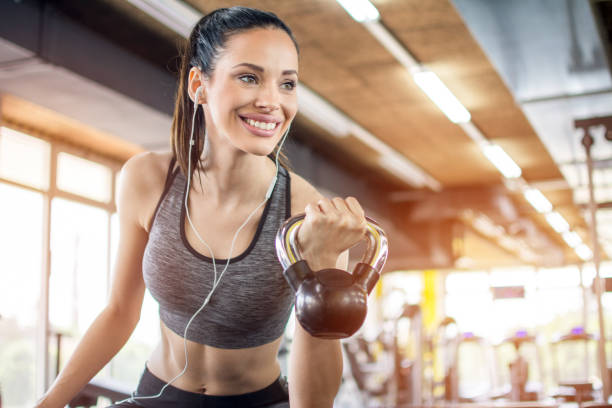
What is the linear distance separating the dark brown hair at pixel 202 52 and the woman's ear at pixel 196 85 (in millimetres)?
12

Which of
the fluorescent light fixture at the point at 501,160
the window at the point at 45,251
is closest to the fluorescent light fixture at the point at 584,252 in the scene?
the fluorescent light fixture at the point at 501,160

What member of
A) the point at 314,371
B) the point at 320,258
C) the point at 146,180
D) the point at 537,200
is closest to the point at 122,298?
the point at 146,180

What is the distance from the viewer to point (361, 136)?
8188mm

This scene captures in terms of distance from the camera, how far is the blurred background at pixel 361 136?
474 cm

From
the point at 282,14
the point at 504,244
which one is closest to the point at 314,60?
the point at 282,14

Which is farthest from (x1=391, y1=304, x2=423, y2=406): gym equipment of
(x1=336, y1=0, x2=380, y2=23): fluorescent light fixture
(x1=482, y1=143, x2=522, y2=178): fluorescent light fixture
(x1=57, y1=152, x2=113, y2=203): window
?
(x1=57, y1=152, x2=113, y2=203): window

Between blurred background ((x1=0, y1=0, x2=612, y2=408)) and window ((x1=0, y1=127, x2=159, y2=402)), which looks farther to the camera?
window ((x1=0, y1=127, x2=159, y2=402))

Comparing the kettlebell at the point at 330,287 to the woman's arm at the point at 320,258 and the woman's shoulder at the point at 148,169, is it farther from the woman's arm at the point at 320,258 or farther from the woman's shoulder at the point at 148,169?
the woman's shoulder at the point at 148,169

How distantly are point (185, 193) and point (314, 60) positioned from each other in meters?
4.74

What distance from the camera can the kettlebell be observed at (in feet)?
2.20

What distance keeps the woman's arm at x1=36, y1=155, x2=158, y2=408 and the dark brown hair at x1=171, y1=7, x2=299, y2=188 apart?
0.09 m

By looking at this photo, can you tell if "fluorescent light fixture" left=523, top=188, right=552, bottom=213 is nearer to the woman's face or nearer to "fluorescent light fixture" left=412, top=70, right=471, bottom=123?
"fluorescent light fixture" left=412, top=70, right=471, bottom=123

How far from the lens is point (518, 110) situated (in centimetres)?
729

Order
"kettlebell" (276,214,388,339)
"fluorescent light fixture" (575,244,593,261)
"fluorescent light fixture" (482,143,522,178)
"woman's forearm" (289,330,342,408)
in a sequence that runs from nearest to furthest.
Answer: "kettlebell" (276,214,388,339), "woman's forearm" (289,330,342,408), "fluorescent light fixture" (482,143,522,178), "fluorescent light fixture" (575,244,593,261)
